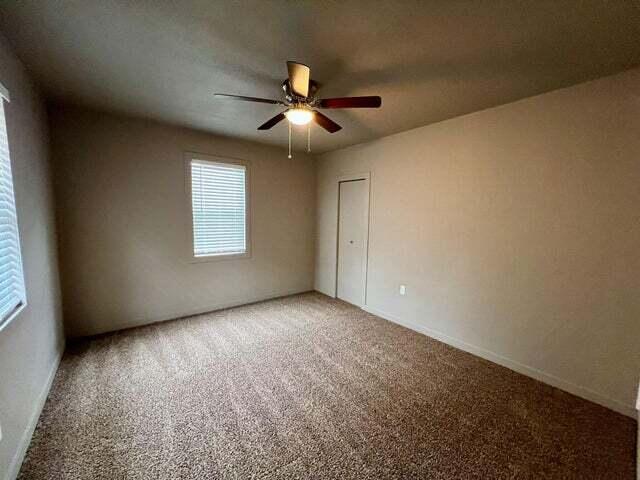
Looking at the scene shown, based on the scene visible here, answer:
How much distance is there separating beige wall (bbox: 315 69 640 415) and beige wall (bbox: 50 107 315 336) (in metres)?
2.27

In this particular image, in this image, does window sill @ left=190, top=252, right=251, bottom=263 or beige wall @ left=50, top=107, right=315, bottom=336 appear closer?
beige wall @ left=50, top=107, right=315, bottom=336

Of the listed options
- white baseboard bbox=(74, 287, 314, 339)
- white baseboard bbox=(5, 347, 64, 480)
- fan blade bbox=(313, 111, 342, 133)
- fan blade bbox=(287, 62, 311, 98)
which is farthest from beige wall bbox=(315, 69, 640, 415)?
white baseboard bbox=(5, 347, 64, 480)

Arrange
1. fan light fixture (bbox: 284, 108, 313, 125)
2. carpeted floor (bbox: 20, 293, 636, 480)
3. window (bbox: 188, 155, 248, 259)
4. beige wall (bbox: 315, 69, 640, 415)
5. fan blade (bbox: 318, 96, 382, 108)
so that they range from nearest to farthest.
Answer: carpeted floor (bbox: 20, 293, 636, 480) < fan blade (bbox: 318, 96, 382, 108) < beige wall (bbox: 315, 69, 640, 415) < fan light fixture (bbox: 284, 108, 313, 125) < window (bbox: 188, 155, 248, 259)

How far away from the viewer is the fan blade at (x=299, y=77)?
1530mm

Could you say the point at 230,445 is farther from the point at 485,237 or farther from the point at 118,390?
the point at 485,237

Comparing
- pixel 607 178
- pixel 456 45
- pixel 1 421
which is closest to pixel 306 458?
pixel 1 421

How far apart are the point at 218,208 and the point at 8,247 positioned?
2.27 m

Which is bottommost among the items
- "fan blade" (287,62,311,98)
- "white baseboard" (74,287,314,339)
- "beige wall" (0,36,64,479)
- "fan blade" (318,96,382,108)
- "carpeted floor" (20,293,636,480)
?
"carpeted floor" (20,293,636,480)

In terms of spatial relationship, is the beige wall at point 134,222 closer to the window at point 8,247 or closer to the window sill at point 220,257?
the window sill at point 220,257

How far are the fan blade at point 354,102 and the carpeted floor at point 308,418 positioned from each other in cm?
218

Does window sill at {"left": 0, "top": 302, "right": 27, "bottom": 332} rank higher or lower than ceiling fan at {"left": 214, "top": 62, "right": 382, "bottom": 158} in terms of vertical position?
lower

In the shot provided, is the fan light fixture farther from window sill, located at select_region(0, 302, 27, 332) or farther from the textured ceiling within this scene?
window sill, located at select_region(0, 302, 27, 332)

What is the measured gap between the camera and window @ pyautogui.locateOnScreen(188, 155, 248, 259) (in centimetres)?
361

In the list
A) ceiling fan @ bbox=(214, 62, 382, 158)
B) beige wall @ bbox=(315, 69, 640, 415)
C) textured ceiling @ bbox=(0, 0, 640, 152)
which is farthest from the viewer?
beige wall @ bbox=(315, 69, 640, 415)
